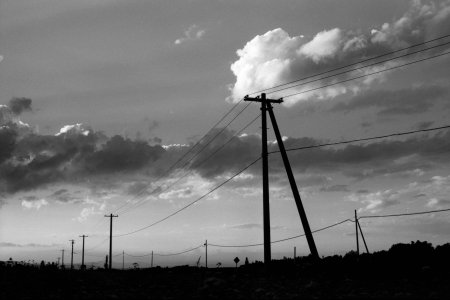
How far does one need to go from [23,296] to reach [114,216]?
67.3 m

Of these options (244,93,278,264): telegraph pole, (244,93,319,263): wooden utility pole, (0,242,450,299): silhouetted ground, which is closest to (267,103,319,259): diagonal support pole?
(244,93,319,263): wooden utility pole

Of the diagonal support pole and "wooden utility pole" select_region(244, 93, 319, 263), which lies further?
"wooden utility pole" select_region(244, 93, 319, 263)

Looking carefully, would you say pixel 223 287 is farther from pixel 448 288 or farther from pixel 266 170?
pixel 266 170

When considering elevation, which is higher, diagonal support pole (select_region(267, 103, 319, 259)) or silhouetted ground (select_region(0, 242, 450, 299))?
diagonal support pole (select_region(267, 103, 319, 259))

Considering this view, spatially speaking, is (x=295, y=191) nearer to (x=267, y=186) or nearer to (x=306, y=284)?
(x=267, y=186)

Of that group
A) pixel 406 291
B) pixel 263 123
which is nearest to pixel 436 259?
pixel 406 291

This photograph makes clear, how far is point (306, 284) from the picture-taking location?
16.2m

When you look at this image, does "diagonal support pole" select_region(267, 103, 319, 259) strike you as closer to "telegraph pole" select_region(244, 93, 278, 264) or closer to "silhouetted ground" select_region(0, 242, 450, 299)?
"telegraph pole" select_region(244, 93, 278, 264)

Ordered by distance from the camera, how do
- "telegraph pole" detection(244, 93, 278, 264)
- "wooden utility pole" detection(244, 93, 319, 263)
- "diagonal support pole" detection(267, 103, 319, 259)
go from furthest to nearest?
"telegraph pole" detection(244, 93, 278, 264)
"wooden utility pole" detection(244, 93, 319, 263)
"diagonal support pole" detection(267, 103, 319, 259)

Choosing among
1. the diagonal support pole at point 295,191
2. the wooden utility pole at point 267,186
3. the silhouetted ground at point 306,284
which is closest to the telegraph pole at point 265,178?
the wooden utility pole at point 267,186

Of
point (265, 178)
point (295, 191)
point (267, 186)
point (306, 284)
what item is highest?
point (265, 178)

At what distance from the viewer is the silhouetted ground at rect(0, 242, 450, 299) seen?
1325 cm

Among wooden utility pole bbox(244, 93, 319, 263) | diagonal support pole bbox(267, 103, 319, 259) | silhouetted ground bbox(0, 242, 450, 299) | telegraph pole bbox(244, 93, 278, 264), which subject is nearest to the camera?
silhouetted ground bbox(0, 242, 450, 299)

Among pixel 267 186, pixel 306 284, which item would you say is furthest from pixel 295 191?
pixel 306 284
